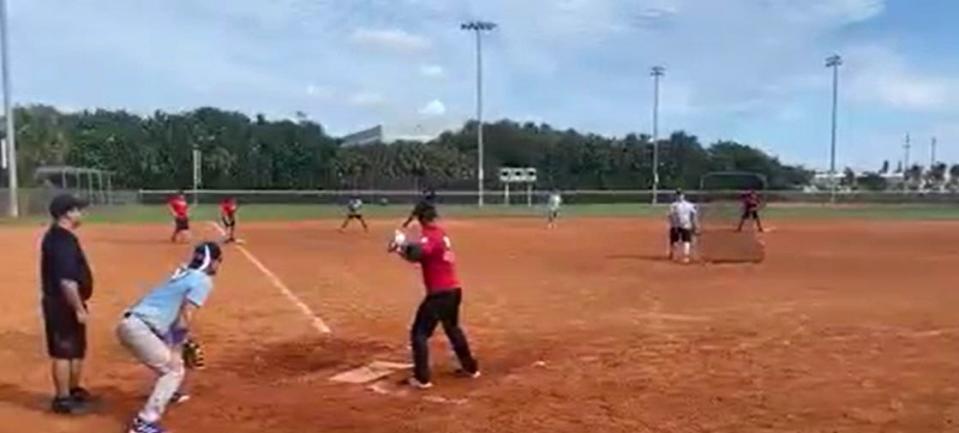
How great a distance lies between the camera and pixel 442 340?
12.4 metres

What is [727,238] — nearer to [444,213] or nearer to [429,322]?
[429,322]

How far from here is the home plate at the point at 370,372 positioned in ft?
33.3

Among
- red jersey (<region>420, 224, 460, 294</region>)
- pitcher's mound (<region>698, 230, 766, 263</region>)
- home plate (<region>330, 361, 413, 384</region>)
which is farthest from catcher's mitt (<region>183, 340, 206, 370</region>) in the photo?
pitcher's mound (<region>698, 230, 766, 263</region>)

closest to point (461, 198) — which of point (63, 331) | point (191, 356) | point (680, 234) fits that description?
point (680, 234)

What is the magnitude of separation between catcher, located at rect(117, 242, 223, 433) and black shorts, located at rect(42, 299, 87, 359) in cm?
102

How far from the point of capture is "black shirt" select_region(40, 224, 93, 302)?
28.1 ft

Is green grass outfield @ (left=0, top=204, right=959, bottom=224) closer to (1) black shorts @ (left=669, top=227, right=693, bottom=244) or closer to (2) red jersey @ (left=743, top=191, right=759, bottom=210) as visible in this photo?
(2) red jersey @ (left=743, top=191, right=759, bottom=210)

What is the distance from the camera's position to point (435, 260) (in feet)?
32.0

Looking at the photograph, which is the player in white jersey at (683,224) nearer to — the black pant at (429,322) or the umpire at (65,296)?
the black pant at (429,322)

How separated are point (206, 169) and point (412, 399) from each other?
96.6 metres

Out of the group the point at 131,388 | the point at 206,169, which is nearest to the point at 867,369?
the point at 131,388

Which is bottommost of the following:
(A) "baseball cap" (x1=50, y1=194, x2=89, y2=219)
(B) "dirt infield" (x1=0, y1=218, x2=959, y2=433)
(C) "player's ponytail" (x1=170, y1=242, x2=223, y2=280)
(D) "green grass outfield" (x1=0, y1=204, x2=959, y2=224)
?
(D) "green grass outfield" (x1=0, y1=204, x2=959, y2=224)

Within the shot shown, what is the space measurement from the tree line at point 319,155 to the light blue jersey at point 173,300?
78771mm

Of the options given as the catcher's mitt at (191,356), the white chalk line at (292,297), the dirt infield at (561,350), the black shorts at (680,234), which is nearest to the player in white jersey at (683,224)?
the black shorts at (680,234)
